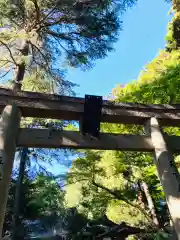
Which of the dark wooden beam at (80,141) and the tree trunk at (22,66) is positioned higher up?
the tree trunk at (22,66)

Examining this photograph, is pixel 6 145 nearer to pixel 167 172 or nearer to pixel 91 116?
pixel 91 116

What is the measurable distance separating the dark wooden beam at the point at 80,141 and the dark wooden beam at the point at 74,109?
1.00ft

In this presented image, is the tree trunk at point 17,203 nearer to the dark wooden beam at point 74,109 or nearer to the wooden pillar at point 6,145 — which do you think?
the dark wooden beam at point 74,109

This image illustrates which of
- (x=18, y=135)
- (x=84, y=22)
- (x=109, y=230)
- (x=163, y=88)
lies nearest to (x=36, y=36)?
(x=84, y=22)

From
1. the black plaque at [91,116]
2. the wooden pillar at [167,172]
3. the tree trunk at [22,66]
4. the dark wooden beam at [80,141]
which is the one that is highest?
the tree trunk at [22,66]

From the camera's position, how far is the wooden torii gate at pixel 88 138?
2.56 metres

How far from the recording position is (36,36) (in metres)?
5.69

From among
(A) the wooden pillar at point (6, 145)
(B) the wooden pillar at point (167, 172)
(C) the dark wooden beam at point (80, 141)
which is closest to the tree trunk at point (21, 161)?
(A) the wooden pillar at point (6, 145)

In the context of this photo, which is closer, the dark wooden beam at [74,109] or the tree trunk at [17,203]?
the dark wooden beam at [74,109]

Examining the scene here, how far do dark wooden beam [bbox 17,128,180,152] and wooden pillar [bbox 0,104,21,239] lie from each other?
14 cm

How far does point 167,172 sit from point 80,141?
3.63ft

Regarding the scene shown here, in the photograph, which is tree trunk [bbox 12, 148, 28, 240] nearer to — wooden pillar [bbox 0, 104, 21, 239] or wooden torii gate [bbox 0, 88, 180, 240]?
wooden torii gate [bbox 0, 88, 180, 240]

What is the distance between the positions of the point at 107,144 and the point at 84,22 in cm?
373

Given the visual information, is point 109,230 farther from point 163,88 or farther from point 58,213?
point 163,88
